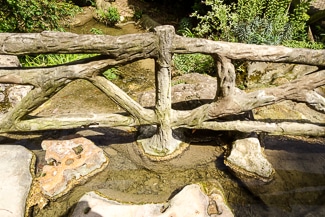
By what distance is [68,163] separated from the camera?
3.54 metres

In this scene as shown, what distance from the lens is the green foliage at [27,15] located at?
5.68 meters

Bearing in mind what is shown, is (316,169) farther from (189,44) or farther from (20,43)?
(20,43)

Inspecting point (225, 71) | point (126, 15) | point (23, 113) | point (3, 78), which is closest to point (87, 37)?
point (3, 78)

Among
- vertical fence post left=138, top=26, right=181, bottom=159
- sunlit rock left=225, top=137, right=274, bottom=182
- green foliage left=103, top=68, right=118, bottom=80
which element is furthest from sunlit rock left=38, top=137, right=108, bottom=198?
green foliage left=103, top=68, right=118, bottom=80

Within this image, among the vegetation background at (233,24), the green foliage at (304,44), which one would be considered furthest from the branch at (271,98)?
the green foliage at (304,44)

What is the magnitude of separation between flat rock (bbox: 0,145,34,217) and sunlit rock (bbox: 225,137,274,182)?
8.47ft

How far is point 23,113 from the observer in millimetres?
3242

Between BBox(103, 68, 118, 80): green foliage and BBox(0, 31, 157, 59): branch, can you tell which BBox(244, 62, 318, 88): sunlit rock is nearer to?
BBox(103, 68, 118, 80): green foliage

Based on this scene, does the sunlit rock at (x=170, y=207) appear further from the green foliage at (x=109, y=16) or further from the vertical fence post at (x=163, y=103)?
the green foliage at (x=109, y=16)

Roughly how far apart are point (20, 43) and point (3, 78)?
48 centimetres

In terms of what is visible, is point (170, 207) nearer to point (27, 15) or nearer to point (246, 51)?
point (246, 51)

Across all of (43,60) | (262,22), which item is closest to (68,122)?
(43,60)

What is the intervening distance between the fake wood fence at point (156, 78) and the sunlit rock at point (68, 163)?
47cm

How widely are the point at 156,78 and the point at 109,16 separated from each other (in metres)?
7.38
